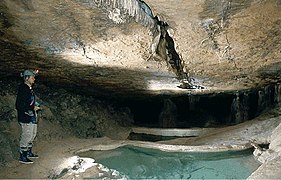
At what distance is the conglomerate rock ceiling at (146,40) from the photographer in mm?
4117

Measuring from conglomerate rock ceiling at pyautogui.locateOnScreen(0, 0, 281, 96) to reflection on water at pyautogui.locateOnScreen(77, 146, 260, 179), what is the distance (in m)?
1.84

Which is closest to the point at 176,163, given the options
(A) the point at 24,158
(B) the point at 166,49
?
(B) the point at 166,49

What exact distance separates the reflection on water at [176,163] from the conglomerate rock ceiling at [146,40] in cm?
184

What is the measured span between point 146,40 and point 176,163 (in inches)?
90.4

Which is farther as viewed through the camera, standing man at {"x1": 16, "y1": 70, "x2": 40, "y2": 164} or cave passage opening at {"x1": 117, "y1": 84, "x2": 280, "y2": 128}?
cave passage opening at {"x1": 117, "y1": 84, "x2": 280, "y2": 128}

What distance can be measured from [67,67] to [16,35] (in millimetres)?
1794

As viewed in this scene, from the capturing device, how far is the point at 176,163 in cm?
532

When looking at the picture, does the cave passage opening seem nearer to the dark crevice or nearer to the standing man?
the dark crevice

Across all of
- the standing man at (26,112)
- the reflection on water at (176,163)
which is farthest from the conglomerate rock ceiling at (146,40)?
the reflection on water at (176,163)

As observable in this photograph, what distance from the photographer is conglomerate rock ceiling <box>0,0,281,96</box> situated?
13.5 feet

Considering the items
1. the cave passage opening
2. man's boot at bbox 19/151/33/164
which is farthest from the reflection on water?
the cave passage opening

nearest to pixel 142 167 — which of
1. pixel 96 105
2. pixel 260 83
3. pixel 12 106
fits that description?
pixel 12 106

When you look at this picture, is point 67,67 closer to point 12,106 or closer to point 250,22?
point 12,106

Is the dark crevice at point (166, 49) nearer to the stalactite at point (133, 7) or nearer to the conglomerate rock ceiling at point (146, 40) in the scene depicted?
the conglomerate rock ceiling at point (146, 40)
